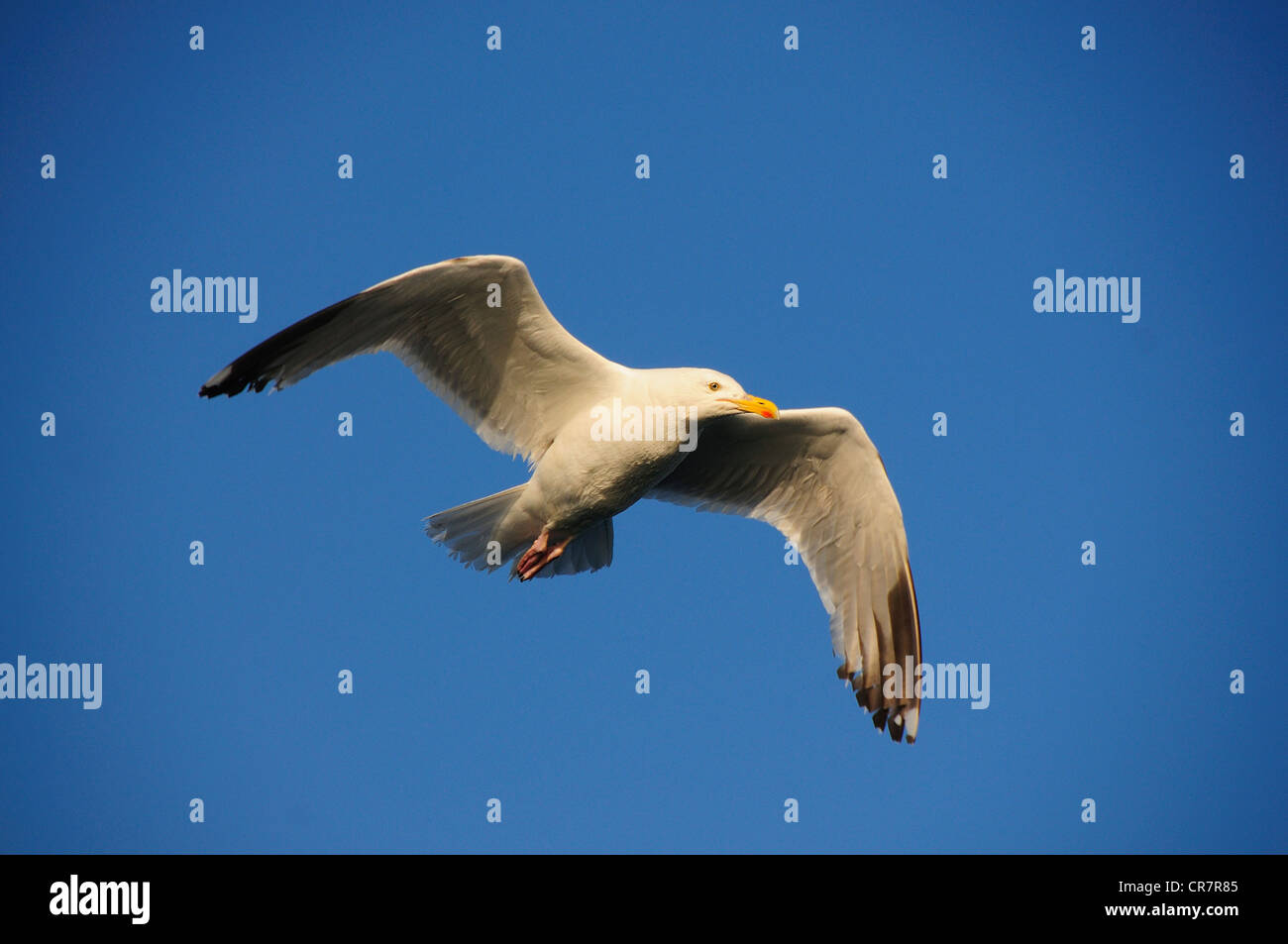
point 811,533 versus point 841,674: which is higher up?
point 811,533

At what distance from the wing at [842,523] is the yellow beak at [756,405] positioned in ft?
2.85

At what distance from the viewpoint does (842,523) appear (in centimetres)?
901

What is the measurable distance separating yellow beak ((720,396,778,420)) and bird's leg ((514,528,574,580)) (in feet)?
5.07

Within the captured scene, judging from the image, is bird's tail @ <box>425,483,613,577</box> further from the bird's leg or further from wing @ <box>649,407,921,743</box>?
wing @ <box>649,407,921,743</box>

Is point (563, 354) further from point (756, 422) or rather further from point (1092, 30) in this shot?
point (1092, 30)

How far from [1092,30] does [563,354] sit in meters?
6.77

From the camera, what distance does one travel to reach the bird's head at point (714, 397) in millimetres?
7742

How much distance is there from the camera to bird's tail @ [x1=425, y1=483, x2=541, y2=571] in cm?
851

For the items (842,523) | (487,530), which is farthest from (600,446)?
(842,523)

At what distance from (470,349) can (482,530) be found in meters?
1.21

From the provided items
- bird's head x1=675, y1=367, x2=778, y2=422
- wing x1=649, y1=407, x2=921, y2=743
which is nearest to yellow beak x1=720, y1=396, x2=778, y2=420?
bird's head x1=675, y1=367, x2=778, y2=422

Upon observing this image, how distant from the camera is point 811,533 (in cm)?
912

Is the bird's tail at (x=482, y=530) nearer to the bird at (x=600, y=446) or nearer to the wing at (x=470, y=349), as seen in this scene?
the bird at (x=600, y=446)
